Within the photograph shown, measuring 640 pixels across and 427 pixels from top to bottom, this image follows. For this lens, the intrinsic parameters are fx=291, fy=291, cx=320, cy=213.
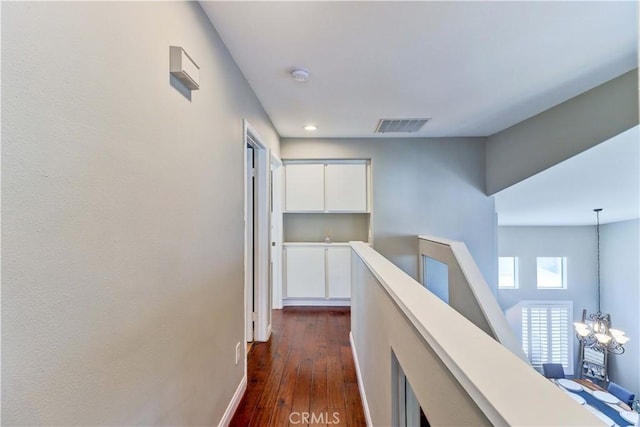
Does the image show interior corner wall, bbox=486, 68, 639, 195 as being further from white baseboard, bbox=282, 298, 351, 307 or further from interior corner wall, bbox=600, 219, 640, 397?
interior corner wall, bbox=600, 219, 640, 397

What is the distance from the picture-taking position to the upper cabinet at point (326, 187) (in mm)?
4258

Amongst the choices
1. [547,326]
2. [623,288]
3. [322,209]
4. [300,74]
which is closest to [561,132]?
[300,74]

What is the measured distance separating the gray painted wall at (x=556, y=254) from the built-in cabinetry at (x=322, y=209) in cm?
492

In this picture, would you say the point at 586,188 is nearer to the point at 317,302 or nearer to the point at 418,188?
the point at 418,188

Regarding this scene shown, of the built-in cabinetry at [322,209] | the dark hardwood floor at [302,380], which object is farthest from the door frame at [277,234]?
the dark hardwood floor at [302,380]

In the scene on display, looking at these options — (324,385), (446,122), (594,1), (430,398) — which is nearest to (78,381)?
(430,398)

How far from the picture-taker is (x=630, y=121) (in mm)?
2234

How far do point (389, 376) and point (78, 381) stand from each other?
1.10 metres

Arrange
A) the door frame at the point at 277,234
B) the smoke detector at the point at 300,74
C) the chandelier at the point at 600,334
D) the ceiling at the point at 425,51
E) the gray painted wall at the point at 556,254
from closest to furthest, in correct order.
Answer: the ceiling at the point at 425,51 < the smoke detector at the point at 300,74 < the door frame at the point at 277,234 < the chandelier at the point at 600,334 < the gray painted wall at the point at 556,254

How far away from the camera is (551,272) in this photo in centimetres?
732

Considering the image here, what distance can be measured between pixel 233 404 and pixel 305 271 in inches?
93.4

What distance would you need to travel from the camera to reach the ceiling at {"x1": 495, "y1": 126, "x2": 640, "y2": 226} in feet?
8.70

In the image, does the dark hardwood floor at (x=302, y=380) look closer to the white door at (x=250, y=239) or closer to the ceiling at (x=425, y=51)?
the white door at (x=250, y=239)

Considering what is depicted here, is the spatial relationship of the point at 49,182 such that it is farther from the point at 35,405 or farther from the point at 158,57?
the point at 158,57
